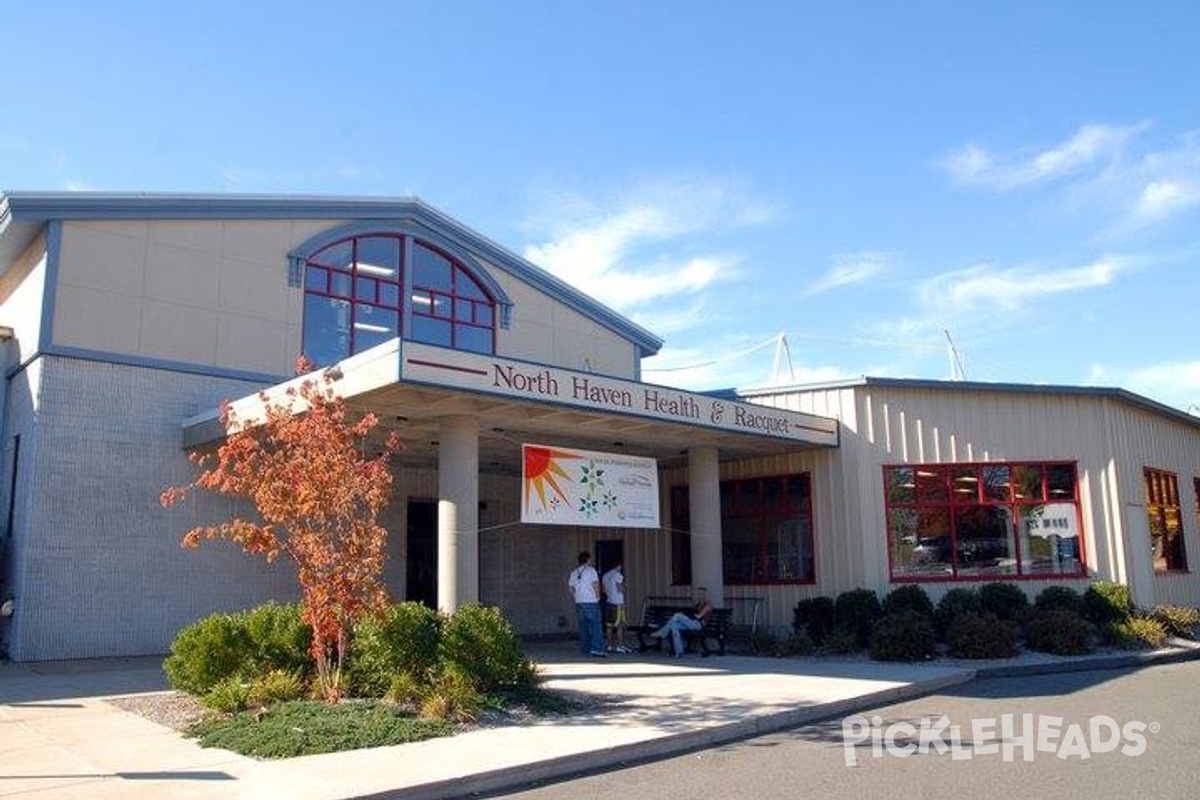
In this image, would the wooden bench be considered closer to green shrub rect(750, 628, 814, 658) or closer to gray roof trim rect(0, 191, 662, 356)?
green shrub rect(750, 628, 814, 658)

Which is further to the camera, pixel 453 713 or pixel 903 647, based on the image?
pixel 903 647

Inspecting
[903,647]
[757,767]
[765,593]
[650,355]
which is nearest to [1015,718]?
[757,767]

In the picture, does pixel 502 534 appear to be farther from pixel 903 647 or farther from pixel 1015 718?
pixel 1015 718

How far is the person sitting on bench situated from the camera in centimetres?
1669

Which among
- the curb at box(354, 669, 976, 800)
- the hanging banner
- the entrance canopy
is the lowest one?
the curb at box(354, 669, 976, 800)

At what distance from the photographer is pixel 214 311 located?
17.8 metres

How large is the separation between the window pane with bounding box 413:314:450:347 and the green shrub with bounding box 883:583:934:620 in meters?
9.95

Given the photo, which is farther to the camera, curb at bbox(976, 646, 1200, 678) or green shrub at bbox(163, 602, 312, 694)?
curb at bbox(976, 646, 1200, 678)

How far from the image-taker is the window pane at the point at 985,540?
18.2 meters

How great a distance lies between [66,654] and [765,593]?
1216 centimetres

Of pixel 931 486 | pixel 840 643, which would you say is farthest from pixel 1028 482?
pixel 840 643

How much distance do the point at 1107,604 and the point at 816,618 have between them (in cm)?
483

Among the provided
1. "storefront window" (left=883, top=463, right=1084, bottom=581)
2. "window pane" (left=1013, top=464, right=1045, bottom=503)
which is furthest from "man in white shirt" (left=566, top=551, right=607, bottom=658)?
"window pane" (left=1013, top=464, right=1045, bottom=503)

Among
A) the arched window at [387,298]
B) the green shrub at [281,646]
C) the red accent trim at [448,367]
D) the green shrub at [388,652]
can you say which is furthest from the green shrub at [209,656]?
the arched window at [387,298]
